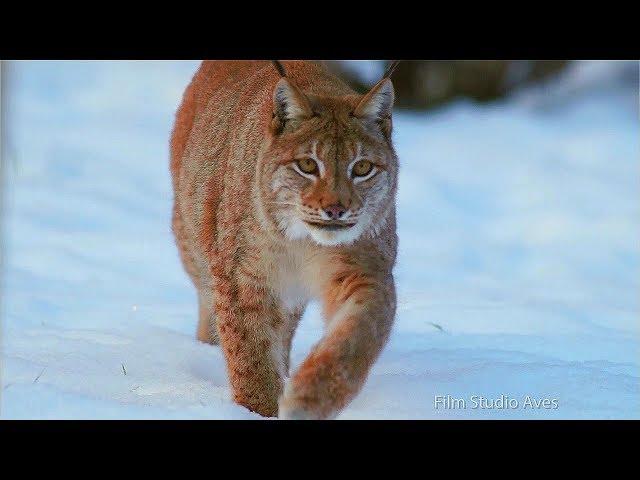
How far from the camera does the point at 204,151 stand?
5.98m

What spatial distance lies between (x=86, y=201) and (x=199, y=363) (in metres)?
4.63

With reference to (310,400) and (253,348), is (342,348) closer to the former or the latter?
(310,400)

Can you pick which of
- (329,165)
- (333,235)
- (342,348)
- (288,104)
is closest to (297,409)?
(342,348)

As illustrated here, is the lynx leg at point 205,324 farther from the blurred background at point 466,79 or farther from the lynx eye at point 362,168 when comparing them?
the blurred background at point 466,79

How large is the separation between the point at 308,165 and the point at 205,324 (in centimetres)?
184

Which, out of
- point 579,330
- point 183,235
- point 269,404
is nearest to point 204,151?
point 183,235

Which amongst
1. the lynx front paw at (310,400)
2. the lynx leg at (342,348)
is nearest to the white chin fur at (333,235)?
the lynx leg at (342,348)

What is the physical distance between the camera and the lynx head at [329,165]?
4766mm

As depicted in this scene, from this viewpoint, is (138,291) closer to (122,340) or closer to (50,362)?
(122,340)

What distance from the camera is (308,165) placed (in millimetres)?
4883

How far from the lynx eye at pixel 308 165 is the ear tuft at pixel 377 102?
34 centimetres

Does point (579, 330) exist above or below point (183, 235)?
below

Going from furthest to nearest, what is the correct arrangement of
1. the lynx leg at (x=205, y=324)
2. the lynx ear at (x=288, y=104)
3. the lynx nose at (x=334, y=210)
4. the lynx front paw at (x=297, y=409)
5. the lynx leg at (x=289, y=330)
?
the lynx leg at (x=205, y=324), the lynx leg at (x=289, y=330), the lynx ear at (x=288, y=104), the lynx nose at (x=334, y=210), the lynx front paw at (x=297, y=409)

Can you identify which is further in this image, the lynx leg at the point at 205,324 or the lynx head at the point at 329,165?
the lynx leg at the point at 205,324
